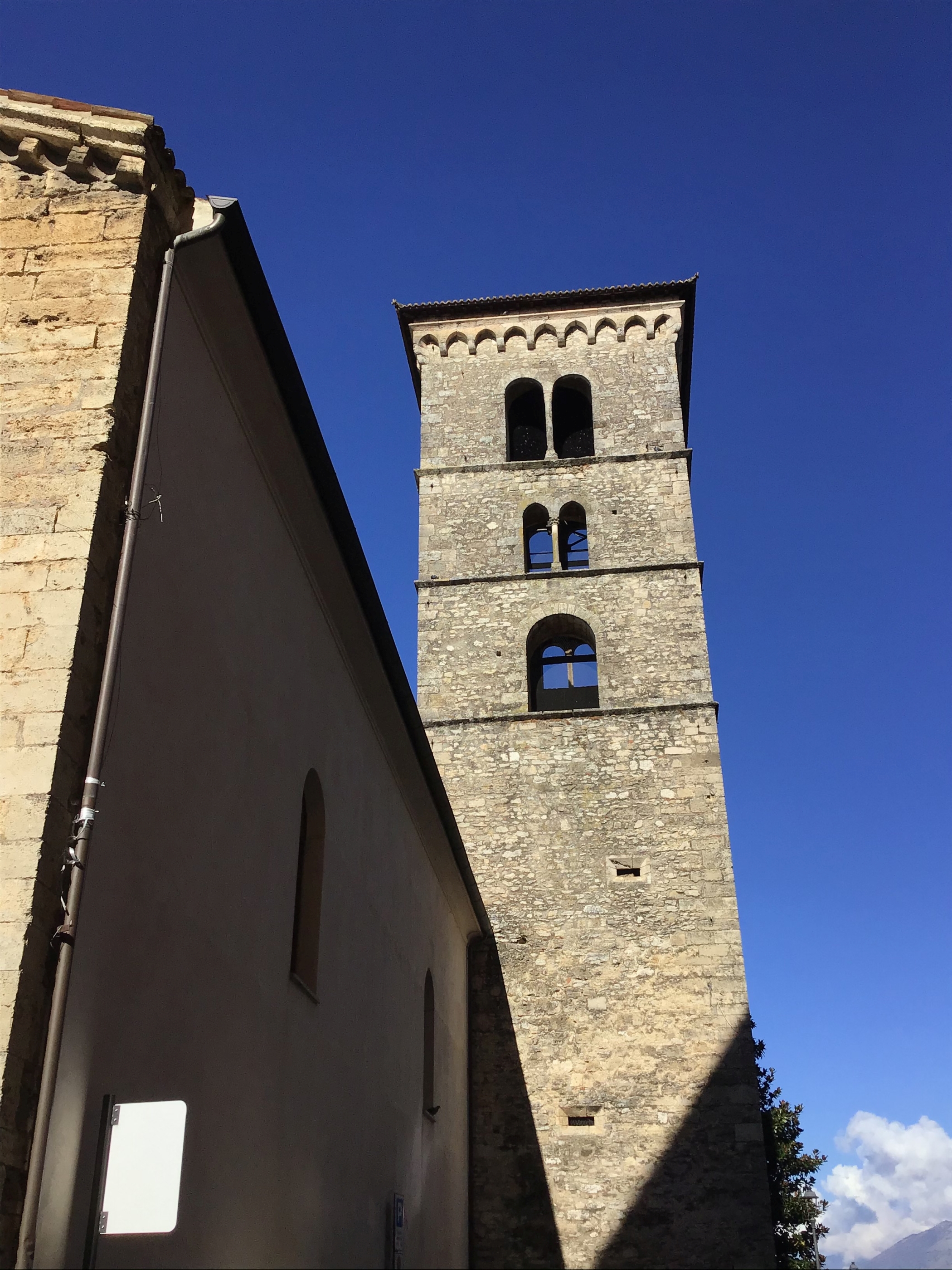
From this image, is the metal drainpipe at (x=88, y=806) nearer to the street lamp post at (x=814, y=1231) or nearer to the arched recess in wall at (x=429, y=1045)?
the arched recess in wall at (x=429, y=1045)

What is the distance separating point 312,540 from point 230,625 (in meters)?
1.65

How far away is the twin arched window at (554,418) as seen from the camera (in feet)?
61.6

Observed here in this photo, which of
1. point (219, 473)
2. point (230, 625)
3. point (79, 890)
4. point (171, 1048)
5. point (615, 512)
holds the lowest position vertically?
point (171, 1048)

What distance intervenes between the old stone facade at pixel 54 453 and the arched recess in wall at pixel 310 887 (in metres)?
2.67

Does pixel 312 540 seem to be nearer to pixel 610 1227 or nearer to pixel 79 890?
pixel 79 890

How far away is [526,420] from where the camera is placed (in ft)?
64.6

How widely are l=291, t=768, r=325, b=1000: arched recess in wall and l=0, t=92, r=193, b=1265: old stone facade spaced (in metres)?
2.67

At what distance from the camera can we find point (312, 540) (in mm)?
7133

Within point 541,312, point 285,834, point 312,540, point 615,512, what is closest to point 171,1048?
point 285,834

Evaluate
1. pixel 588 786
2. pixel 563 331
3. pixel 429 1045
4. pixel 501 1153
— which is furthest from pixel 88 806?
pixel 563 331

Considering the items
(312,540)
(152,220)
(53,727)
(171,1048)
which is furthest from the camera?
(312,540)

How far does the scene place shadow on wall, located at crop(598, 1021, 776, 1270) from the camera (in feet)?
38.6

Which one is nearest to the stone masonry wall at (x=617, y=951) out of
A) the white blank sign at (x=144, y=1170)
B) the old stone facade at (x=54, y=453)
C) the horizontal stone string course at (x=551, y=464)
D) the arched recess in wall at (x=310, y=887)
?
the horizontal stone string course at (x=551, y=464)

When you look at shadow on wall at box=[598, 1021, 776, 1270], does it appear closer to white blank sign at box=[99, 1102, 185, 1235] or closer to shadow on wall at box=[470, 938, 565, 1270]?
shadow on wall at box=[470, 938, 565, 1270]
